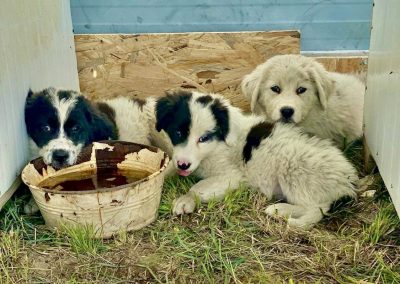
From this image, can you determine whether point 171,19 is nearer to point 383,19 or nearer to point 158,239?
point 383,19

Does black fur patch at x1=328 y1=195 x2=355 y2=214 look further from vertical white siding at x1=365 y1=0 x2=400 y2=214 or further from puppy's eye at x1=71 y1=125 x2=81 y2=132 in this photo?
puppy's eye at x1=71 y1=125 x2=81 y2=132

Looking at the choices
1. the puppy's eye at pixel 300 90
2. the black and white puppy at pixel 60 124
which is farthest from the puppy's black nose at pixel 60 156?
the puppy's eye at pixel 300 90

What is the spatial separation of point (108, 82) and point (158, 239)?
2986 mm

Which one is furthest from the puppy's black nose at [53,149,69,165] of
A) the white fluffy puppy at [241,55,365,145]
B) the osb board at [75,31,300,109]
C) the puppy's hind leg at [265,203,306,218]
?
the osb board at [75,31,300,109]

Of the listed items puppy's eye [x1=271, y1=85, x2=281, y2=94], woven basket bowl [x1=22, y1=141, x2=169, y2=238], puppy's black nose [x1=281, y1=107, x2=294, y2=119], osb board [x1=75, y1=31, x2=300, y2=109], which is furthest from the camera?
osb board [x1=75, y1=31, x2=300, y2=109]

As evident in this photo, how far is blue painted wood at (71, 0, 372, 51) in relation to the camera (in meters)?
6.68

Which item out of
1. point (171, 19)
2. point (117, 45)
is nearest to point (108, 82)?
point (117, 45)

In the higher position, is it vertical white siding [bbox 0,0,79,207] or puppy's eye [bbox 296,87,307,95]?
vertical white siding [bbox 0,0,79,207]

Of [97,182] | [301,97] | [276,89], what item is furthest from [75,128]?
[301,97]

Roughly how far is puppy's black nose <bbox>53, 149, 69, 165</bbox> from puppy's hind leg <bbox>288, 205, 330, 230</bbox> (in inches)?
65.5

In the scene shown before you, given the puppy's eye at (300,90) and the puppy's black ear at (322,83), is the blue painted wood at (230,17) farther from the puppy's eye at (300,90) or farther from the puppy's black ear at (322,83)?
the puppy's eye at (300,90)

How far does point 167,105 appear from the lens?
180 inches

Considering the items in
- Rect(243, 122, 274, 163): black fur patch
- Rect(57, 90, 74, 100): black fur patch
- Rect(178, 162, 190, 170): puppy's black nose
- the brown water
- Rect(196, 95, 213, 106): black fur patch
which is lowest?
the brown water

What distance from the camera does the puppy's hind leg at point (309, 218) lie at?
4180 mm
